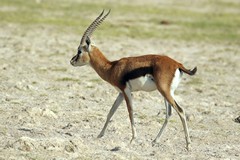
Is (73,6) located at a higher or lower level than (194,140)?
lower

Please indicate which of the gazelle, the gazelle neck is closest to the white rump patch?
the gazelle

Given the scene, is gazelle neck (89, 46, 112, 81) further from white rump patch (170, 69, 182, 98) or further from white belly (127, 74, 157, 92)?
white rump patch (170, 69, 182, 98)

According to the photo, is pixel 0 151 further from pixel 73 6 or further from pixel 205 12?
pixel 205 12

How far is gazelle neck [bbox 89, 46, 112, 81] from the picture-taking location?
11.5 meters

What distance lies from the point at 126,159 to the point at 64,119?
124 inches

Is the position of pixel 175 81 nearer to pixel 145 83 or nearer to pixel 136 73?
pixel 145 83

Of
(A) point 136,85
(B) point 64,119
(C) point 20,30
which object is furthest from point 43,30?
(A) point 136,85

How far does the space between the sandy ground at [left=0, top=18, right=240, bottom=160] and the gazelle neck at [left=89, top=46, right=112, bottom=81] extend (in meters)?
1.01

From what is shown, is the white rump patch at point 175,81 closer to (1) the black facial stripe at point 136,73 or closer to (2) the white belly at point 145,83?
(2) the white belly at point 145,83

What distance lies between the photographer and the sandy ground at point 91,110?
1002 centimetres

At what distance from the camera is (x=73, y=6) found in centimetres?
3625

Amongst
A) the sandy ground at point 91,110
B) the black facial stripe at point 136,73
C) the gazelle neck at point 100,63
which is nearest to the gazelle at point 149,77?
the black facial stripe at point 136,73

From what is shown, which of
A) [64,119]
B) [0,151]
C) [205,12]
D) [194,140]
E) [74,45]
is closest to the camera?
[0,151]

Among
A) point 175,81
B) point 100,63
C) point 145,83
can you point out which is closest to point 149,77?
point 145,83
